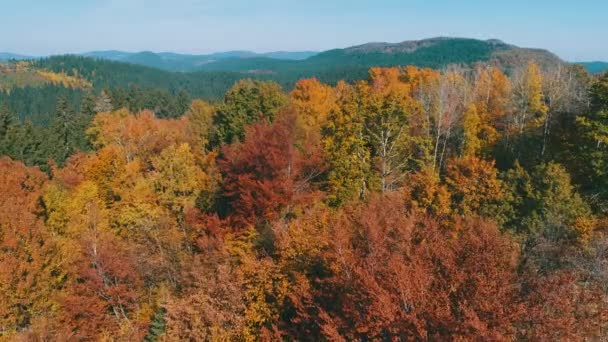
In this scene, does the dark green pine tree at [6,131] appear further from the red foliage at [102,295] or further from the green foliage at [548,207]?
the green foliage at [548,207]

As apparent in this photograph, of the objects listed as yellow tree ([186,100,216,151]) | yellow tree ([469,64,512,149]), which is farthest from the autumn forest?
yellow tree ([186,100,216,151])

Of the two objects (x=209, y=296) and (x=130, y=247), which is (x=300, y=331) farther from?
(x=130, y=247)

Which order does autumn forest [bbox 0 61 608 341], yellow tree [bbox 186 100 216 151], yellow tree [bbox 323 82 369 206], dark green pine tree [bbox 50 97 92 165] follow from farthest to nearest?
dark green pine tree [bbox 50 97 92 165]
yellow tree [bbox 186 100 216 151]
yellow tree [bbox 323 82 369 206]
autumn forest [bbox 0 61 608 341]

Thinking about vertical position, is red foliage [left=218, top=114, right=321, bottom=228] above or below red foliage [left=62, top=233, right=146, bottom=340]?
above

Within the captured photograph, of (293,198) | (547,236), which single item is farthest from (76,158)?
(547,236)

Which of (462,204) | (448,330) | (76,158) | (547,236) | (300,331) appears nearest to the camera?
(448,330)

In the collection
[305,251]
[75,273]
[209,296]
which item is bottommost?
[75,273]

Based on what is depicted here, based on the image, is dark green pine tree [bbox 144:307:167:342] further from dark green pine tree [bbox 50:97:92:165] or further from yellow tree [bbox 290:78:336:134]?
dark green pine tree [bbox 50:97:92:165]

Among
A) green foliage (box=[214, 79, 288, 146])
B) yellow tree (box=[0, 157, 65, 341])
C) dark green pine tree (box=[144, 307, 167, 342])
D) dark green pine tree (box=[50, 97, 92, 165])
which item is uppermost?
green foliage (box=[214, 79, 288, 146])
